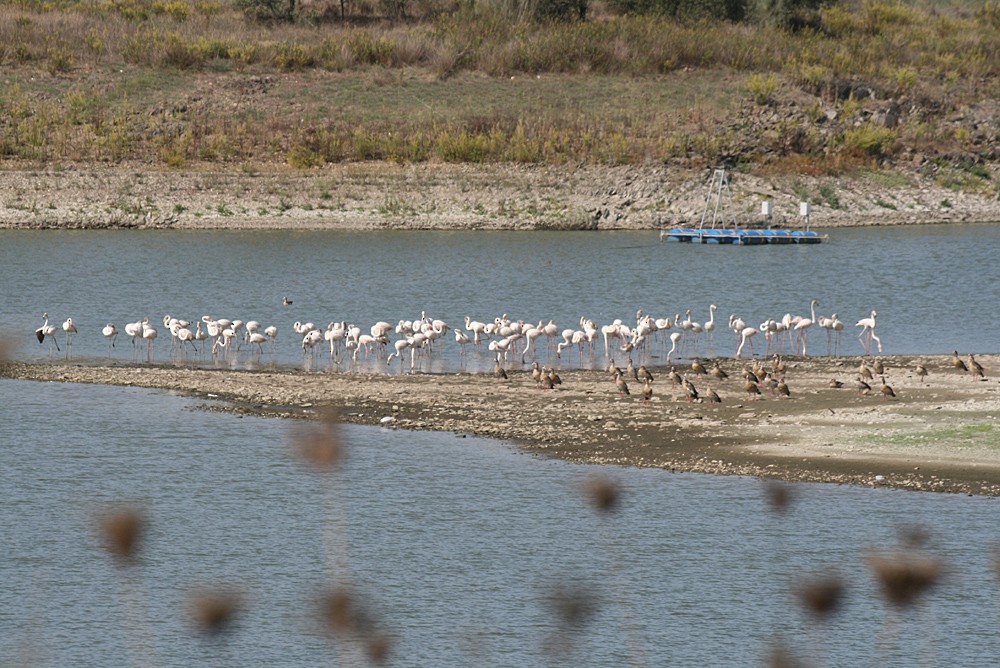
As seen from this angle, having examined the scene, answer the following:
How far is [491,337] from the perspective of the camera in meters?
32.8

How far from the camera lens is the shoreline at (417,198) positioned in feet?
196

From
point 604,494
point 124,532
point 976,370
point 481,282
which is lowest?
point 481,282

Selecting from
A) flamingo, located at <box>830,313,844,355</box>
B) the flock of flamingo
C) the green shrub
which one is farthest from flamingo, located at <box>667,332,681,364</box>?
the green shrub

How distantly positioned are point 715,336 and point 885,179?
115ft

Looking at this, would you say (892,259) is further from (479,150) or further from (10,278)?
(10,278)

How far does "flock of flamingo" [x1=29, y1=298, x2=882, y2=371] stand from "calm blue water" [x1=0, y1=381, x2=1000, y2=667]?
6.20 meters

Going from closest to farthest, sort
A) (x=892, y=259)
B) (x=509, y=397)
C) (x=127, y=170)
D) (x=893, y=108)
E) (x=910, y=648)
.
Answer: (x=910, y=648) → (x=509, y=397) → (x=892, y=259) → (x=127, y=170) → (x=893, y=108)

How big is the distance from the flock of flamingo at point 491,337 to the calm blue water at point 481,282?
0.37m

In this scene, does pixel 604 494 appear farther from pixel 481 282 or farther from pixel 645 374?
pixel 481 282

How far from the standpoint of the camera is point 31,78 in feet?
230

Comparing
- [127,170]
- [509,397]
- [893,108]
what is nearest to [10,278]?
[127,170]

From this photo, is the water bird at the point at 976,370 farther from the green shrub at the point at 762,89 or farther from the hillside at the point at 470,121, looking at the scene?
the green shrub at the point at 762,89

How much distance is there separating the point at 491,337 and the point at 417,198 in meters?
29.1

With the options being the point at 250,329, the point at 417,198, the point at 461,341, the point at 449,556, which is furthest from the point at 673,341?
the point at 417,198
